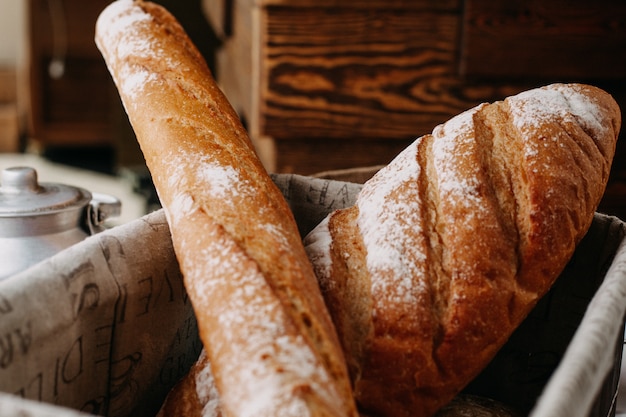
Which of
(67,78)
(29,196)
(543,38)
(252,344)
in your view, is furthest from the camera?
(67,78)

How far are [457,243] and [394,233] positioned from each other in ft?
0.24

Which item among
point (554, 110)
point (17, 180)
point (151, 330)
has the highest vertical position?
point (554, 110)

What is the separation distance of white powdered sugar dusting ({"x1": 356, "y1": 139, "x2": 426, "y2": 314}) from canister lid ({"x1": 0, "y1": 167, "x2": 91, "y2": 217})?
421 mm

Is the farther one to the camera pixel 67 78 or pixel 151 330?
pixel 67 78

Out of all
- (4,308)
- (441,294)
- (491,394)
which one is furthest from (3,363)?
(491,394)

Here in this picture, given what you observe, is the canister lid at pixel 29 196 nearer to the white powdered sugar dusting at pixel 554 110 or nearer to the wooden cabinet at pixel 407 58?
the white powdered sugar dusting at pixel 554 110

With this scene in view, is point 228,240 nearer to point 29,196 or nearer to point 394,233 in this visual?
point 394,233

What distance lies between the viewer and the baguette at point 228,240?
583mm

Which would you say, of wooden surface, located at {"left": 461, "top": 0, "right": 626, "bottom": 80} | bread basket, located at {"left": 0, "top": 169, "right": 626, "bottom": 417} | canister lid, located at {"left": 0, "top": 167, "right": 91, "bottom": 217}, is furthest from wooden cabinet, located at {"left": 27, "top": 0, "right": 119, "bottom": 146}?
bread basket, located at {"left": 0, "top": 169, "right": 626, "bottom": 417}

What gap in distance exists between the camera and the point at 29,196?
38.0 inches

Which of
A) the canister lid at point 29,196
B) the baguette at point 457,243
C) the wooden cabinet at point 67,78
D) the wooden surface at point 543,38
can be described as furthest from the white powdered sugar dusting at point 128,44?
the wooden cabinet at point 67,78

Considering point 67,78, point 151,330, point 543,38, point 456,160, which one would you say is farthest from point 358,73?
point 67,78

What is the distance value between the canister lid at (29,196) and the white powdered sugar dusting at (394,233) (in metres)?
0.42

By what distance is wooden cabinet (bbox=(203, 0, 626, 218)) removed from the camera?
5.31 feet
